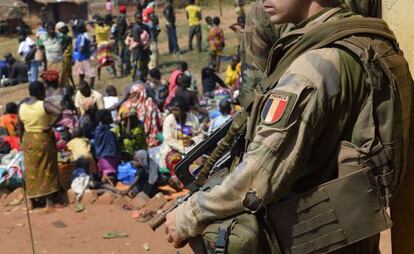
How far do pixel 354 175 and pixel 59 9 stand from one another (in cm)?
2270

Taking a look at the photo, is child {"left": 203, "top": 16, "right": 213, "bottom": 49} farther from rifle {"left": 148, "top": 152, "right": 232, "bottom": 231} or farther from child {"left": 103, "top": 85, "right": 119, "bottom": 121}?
rifle {"left": 148, "top": 152, "right": 232, "bottom": 231}

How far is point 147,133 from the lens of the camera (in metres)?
9.46

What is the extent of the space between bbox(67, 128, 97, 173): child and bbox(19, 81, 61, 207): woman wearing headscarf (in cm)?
53

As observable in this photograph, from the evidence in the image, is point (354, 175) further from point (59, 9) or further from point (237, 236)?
point (59, 9)

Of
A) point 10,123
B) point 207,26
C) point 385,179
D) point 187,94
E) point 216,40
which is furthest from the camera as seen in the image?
point 207,26

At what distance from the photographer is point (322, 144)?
206 centimetres

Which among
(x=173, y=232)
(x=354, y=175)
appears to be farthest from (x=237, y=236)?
(x=354, y=175)

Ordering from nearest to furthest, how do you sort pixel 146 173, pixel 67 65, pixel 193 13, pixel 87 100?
1. pixel 146 173
2. pixel 87 100
3. pixel 67 65
4. pixel 193 13

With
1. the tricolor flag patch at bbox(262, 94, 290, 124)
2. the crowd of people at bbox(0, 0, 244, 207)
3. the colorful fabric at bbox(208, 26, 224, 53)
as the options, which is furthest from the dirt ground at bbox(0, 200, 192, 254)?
the colorful fabric at bbox(208, 26, 224, 53)

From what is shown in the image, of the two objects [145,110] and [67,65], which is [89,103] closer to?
[145,110]

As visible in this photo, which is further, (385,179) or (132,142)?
(132,142)

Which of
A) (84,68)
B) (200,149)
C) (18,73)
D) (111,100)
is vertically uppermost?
(200,149)

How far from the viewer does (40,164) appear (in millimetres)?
7934

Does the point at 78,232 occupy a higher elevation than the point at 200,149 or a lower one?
lower
